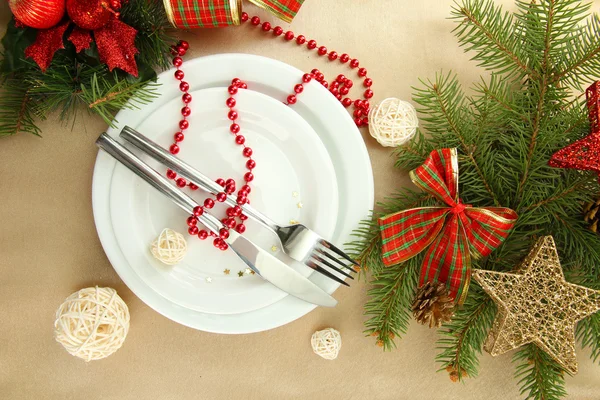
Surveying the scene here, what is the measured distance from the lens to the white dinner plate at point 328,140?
59cm

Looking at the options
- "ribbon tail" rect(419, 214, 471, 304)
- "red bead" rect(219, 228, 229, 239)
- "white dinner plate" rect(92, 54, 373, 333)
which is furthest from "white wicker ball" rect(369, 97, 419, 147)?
→ "red bead" rect(219, 228, 229, 239)

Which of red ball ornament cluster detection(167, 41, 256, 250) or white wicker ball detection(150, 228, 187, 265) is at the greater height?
red ball ornament cluster detection(167, 41, 256, 250)

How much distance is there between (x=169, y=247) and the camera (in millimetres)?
571

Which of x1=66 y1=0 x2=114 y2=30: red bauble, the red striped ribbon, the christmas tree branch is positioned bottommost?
the christmas tree branch

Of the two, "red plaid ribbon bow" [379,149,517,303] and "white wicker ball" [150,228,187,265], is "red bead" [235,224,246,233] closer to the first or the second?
"white wicker ball" [150,228,187,265]

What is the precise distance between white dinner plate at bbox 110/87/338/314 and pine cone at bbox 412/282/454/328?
0.14m

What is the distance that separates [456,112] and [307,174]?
20cm

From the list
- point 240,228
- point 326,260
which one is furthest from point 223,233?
point 326,260

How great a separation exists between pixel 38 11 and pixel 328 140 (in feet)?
1.21

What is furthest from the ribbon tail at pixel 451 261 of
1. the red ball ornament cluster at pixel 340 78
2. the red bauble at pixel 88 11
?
the red bauble at pixel 88 11

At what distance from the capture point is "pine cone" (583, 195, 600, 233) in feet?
1.65

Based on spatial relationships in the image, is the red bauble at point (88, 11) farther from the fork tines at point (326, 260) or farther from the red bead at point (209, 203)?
the fork tines at point (326, 260)

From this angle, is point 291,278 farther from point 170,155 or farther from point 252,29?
point 252,29

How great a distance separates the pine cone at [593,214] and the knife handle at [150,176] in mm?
436
